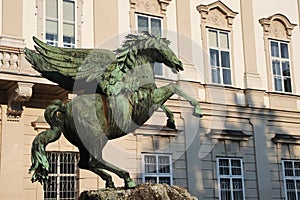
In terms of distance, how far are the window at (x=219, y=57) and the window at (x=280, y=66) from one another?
1707 mm

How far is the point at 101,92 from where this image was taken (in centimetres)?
600

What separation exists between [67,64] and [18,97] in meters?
5.76

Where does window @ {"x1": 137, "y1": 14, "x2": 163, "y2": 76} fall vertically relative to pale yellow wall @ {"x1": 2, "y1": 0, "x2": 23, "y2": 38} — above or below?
above

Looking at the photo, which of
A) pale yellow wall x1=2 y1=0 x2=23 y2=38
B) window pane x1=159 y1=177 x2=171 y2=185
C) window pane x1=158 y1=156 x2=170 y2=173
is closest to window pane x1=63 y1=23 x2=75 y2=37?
pale yellow wall x1=2 y1=0 x2=23 y2=38

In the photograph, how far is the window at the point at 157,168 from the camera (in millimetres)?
13625

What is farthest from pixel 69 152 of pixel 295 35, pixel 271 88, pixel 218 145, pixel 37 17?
pixel 295 35

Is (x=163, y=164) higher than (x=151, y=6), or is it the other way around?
(x=151, y=6)

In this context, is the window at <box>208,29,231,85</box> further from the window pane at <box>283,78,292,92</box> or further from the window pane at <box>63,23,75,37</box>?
the window pane at <box>63,23,75,37</box>

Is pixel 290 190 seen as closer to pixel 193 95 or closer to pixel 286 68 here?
pixel 286 68

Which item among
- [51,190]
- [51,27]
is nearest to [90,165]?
[51,190]

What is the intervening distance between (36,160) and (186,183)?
29.0ft

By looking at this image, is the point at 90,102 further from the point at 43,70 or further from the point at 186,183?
the point at 186,183

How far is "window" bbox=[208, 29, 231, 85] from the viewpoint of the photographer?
15.4 m

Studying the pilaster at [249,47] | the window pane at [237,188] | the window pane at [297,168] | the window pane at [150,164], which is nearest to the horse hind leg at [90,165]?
the window pane at [150,164]
